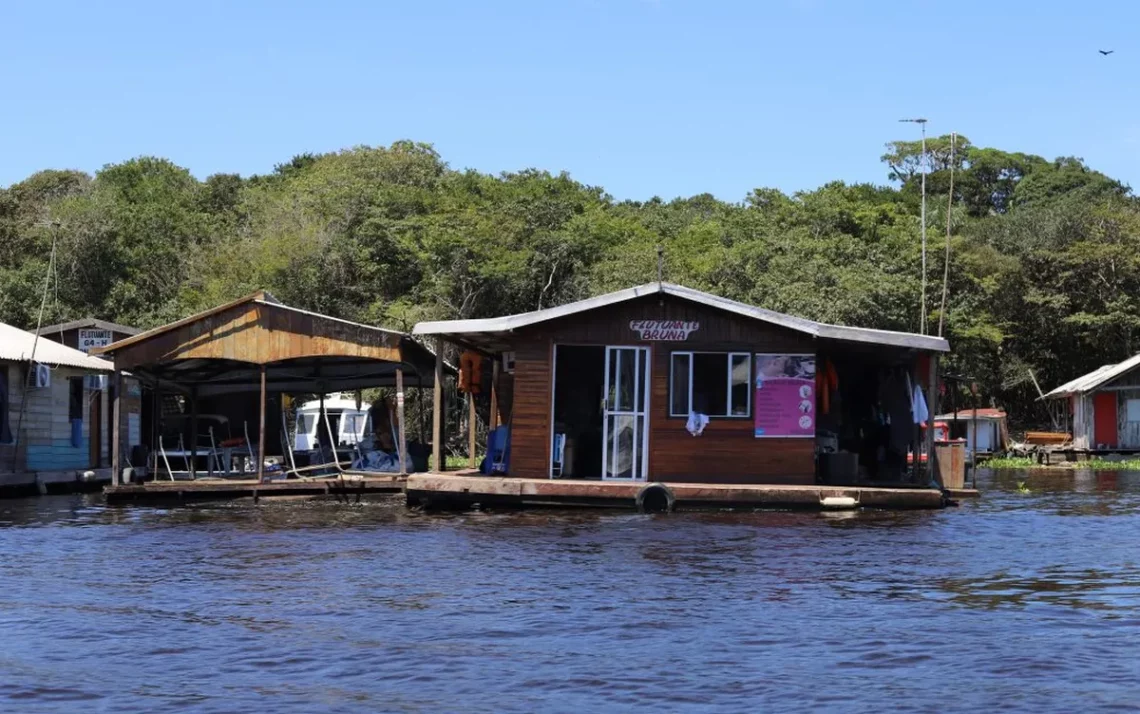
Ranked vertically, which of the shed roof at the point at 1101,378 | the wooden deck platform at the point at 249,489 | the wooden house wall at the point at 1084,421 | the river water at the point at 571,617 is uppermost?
the shed roof at the point at 1101,378

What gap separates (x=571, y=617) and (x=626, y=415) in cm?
1074

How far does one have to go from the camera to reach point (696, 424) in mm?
22906

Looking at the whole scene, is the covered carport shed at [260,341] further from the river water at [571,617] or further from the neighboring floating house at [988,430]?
the neighboring floating house at [988,430]

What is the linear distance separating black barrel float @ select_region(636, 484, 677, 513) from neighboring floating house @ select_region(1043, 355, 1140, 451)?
1249 inches

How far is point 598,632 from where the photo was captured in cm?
1172

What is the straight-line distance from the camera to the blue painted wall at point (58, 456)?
99.4 ft

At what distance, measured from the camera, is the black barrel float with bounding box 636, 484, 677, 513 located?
71.9 ft

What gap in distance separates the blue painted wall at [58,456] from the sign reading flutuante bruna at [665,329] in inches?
574

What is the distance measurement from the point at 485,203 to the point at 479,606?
38.8 meters

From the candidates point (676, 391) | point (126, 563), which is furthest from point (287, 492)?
point (126, 563)

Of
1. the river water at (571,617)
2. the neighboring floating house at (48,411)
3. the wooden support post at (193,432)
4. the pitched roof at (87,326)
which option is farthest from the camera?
the pitched roof at (87,326)

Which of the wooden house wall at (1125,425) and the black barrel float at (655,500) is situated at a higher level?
the wooden house wall at (1125,425)

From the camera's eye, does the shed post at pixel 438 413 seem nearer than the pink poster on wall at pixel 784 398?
No

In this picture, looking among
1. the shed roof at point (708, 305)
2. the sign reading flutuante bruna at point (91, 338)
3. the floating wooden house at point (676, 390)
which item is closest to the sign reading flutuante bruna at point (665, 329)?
the floating wooden house at point (676, 390)
